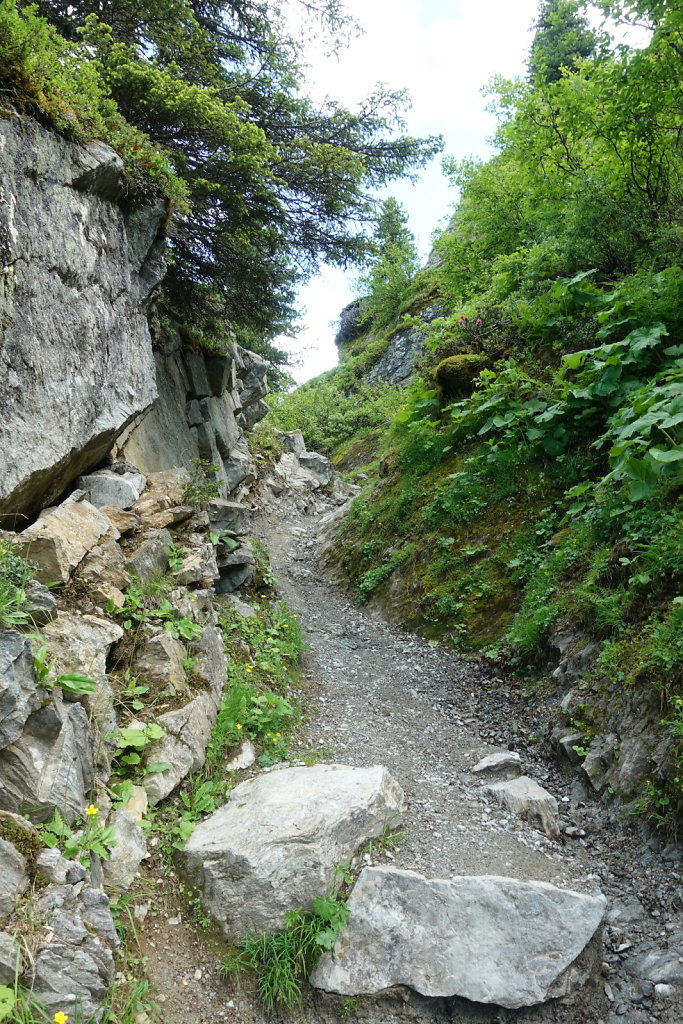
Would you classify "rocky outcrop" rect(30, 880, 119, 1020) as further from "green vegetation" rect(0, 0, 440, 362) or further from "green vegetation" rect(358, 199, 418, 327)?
"green vegetation" rect(358, 199, 418, 327)

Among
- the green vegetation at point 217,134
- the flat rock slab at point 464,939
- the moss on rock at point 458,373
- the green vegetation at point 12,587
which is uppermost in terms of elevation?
the green vegetation at point 217,134

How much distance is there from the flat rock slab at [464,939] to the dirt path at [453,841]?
0.39ft

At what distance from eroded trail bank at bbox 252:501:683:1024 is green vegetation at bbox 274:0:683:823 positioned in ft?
1.83

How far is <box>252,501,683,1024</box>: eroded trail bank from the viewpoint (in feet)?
12.2

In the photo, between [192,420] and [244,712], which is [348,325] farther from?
[244,712]

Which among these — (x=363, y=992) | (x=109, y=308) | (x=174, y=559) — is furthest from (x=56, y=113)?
(x=363, y=992)

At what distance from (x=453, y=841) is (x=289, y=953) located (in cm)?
167

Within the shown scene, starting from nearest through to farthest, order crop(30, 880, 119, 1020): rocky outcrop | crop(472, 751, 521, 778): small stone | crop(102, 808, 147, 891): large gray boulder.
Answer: crop(30, 880, 119, 1020): rocky outcrop, crop(102, 808, 147, 891): large gray boulder, crop(472, 751, 521, 778): small stone

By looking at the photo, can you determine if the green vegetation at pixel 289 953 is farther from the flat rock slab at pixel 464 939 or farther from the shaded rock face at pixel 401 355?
the shaded rock face at pixel 401 355

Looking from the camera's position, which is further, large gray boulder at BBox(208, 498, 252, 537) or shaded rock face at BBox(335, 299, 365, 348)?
shaded rock face at BBox(335, 299, 365, 348)

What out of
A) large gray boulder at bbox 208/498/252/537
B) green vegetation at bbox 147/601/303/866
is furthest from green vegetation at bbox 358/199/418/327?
green vegetation at bbox 147/601/303/866

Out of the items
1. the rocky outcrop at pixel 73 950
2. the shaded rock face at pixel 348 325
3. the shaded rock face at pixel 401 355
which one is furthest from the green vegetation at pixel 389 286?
the rocky outcrop at pixel 73 950

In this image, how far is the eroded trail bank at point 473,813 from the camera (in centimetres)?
372

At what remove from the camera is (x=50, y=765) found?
3.90 meters
